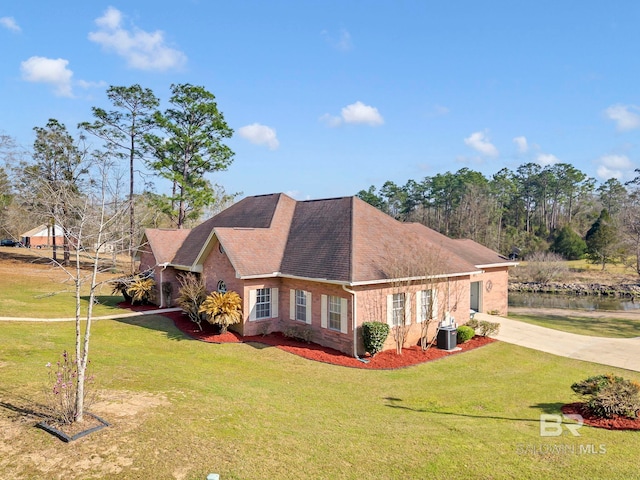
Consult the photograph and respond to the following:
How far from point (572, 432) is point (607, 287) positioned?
43.7m

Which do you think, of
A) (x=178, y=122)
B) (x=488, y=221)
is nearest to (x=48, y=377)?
(x=178, y=122)

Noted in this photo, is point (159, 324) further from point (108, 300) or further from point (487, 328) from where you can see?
point (487, 328)

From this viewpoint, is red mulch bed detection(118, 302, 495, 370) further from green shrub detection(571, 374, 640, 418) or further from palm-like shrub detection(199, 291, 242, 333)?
green shrub detection(571, 374, 640, 418)

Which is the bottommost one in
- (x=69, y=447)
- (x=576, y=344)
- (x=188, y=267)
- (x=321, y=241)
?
(x=576, y=344)

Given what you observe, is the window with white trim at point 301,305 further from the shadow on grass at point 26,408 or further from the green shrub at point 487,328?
the shadow on grass at point 26,408

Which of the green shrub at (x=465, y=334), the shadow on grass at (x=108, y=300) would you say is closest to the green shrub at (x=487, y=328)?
the green shrub at (x=465, y=334)

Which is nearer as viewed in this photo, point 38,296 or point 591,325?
point 38,296

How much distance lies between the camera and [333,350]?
53.0 feet

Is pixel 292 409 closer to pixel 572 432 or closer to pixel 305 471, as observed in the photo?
pixel 305 471

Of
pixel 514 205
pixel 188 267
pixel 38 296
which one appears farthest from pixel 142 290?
pixel 514 205

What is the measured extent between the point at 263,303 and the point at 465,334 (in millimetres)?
9025

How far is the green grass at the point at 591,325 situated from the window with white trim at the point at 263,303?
15.3 m

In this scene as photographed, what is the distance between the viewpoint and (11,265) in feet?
129

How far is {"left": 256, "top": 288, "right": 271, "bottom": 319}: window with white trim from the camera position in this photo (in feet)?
59.6
